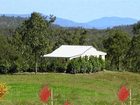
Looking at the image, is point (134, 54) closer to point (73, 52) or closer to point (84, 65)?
point (73, 52)

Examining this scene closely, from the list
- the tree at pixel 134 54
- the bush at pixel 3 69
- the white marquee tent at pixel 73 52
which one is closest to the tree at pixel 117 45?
the tree at pixel 134 54

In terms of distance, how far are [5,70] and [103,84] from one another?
10753 millimetres

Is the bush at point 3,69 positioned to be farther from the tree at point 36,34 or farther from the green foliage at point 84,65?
the green foliage at point 84,65

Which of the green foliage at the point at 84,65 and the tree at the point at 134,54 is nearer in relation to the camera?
the green foliage at the point at 84,65

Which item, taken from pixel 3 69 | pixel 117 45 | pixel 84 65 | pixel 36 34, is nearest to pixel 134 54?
pixel 117 45

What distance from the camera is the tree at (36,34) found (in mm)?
46562

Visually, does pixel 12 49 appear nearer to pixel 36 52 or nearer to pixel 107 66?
pixel 36 52

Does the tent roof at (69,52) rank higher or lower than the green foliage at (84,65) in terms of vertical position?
higher

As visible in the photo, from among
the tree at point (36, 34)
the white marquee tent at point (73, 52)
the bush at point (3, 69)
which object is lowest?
the bush at point (3, 69)

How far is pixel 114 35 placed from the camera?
6050cm

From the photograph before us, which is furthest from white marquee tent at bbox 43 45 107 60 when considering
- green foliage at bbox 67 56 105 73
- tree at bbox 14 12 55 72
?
tree at bbox 14 12 55 72

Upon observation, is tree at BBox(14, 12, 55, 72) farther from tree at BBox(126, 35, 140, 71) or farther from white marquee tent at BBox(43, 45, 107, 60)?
tree at BBox(126, 35, 140, 71)

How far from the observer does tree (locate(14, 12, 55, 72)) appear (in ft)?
153

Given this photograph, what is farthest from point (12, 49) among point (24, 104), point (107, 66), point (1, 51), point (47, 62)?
point (24, 104)
